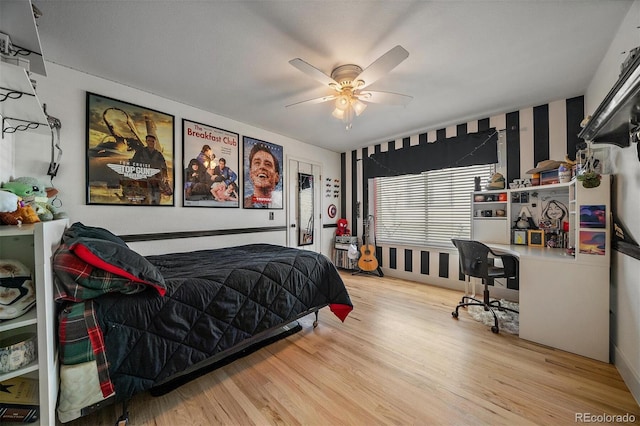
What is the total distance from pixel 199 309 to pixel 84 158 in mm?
1956

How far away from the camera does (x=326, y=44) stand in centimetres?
181

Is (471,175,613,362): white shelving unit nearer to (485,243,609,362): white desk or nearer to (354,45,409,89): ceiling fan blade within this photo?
(485,243,609,362): white desk

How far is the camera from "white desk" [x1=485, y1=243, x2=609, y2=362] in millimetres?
1866

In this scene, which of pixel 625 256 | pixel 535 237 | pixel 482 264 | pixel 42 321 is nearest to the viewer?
pixel 42 321

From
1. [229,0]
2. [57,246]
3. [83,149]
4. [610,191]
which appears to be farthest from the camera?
[83,149]

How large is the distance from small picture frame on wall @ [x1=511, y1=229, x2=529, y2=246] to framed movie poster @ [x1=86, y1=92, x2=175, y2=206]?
14.0ft

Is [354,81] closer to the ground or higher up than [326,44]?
closer to the ground

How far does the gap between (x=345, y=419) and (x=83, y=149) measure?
308 centimetres

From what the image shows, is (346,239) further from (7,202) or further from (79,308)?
(7,202)

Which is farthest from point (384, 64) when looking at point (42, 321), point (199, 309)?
point (42, 321)

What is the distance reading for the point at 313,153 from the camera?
457cm

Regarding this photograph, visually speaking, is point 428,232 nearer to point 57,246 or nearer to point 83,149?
point 57,246

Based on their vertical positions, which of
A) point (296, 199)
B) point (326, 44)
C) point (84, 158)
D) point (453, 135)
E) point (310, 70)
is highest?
point (326, 44)

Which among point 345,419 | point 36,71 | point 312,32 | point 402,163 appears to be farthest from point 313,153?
point 345,419
